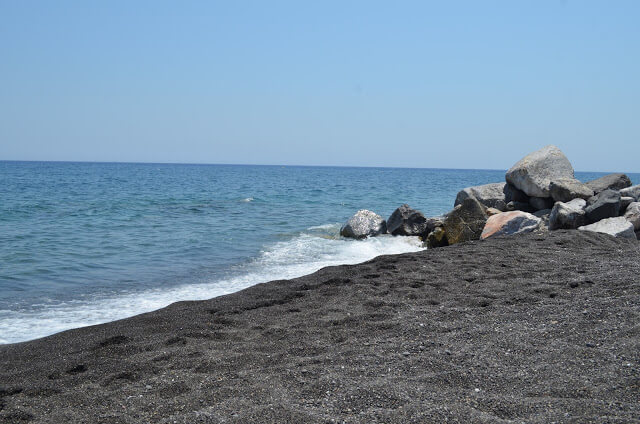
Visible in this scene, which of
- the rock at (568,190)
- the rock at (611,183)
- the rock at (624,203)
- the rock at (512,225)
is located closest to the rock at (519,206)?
the rock at (568,190)

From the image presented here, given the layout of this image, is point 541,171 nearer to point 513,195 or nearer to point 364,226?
point 513,195

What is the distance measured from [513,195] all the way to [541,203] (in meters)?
1.11

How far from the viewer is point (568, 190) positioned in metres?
13.2

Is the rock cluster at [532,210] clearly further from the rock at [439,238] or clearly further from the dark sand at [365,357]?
the dark sand at [365,357]

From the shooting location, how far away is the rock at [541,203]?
1438cm

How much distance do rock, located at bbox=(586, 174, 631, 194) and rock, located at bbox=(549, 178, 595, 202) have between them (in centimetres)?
67

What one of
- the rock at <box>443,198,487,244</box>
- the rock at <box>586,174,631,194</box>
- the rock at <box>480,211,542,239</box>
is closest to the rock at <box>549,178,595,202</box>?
the rock at <box>586,174,631,194</box>

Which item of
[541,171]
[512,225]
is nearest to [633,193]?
[541,171]

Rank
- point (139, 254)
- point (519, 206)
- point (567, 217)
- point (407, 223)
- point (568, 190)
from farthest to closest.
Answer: point (407, 223), point (519, 206), point (568, 190), point (139, 254), point (567, 217)

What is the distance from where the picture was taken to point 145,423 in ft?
11.2

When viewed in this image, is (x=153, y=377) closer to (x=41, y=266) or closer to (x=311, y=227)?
(x=41, y=266)

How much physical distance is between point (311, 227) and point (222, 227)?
10.1 feet

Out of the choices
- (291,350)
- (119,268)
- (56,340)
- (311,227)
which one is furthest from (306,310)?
(311,227)

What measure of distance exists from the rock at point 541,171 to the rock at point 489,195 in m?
0.91
